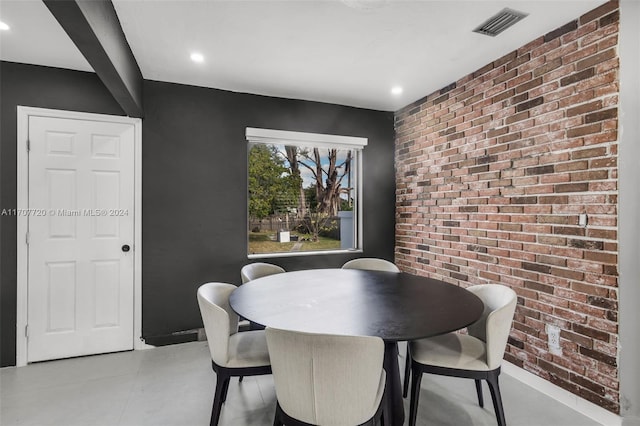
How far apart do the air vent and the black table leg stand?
2193mm

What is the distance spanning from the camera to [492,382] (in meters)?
1.75

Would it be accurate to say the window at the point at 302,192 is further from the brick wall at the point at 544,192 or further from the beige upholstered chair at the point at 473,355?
the beige upholstered chair at the point at 473,355

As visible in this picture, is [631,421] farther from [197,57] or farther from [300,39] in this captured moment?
[197,57]

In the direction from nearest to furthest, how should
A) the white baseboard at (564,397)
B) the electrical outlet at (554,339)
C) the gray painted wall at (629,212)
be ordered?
the gray painted wall at (629,212)
the white baseboard at (564,397)
the electrical outlet at (554,339)

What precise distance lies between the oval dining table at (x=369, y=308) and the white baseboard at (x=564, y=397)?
39.9 inches

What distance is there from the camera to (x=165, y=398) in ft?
7.43

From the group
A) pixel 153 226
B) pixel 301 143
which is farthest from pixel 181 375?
pixel 301 143

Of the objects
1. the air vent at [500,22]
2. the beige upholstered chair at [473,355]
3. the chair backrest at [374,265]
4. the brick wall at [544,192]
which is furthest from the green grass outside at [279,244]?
the air vent at [500,22]

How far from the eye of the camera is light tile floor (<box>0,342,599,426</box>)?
2.03m

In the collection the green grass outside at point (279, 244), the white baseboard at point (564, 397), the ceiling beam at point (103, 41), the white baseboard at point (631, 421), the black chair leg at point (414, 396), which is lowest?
the white baseboard at point (564, 397)

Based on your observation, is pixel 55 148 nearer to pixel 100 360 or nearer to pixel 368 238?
pixel 100 360

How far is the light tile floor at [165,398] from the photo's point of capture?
203cm

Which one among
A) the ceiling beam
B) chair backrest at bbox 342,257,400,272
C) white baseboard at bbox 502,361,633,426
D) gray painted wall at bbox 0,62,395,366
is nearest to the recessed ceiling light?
the ceiling beam

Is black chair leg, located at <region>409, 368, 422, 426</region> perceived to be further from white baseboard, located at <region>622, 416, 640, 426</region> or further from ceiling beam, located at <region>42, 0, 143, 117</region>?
Answer: ceiling beam, located at <region>42, 0, 143, 117</region>
